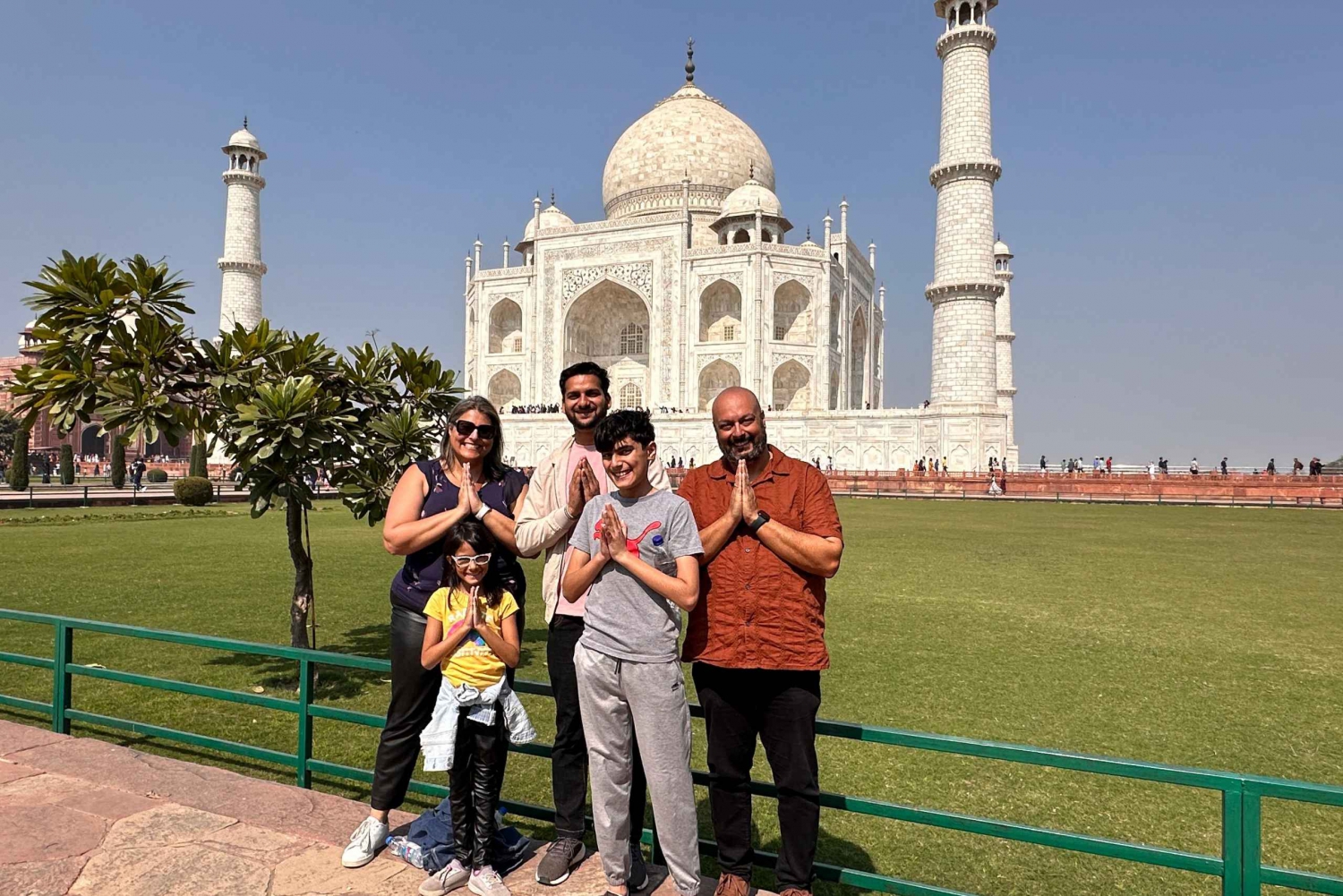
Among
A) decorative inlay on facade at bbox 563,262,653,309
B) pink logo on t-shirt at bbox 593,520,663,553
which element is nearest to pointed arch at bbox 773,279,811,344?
decorative inlay on facade at bbox 563,262,653,309

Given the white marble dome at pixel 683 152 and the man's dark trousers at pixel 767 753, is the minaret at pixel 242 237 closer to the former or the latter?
the white marble dome at pixel 683 152

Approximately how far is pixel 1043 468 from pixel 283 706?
30108 mm

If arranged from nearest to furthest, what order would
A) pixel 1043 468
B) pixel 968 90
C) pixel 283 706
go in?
pixel 283 706, pixel 968 90, pixel 1043 468

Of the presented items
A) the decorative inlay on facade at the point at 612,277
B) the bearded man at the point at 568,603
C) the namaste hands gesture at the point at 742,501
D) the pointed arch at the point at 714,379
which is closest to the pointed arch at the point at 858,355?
the pointed arch at the point at 714,379

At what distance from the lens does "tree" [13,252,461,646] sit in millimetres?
4551

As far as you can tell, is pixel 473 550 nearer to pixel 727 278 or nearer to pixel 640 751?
pixel 640 751

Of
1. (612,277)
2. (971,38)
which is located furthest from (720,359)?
(971,38)

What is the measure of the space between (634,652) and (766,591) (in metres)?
0.41

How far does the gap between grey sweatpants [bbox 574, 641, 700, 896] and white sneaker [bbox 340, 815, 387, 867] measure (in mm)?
762

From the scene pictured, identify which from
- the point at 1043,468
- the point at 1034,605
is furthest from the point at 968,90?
the point at 1034,605

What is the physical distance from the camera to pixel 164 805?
2.94 meters

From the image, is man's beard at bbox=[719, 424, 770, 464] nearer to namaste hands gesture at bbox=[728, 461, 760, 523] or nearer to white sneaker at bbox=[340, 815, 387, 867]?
namaste hands gesture at bbox=[728, 461, 760, 523]

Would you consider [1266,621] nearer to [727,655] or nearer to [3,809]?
[727,655]

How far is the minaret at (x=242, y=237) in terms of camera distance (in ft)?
119
